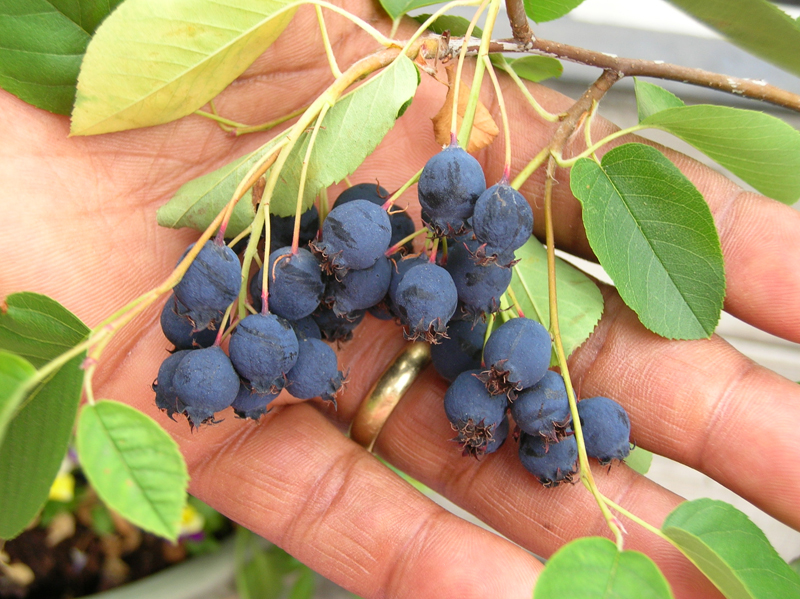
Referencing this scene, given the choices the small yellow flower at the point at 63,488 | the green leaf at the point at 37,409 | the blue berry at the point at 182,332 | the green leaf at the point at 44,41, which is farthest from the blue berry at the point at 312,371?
the small yellow flower at the point at 63,488

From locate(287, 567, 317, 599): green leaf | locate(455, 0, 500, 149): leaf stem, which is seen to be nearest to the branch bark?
locate(455, 0, 500, 149): leaf stem

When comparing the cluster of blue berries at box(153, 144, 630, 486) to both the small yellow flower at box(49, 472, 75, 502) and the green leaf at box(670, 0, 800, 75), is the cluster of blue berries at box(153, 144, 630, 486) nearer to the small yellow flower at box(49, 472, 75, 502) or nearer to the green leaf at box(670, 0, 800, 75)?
the green leaf at box(670, 0, 800, 75)

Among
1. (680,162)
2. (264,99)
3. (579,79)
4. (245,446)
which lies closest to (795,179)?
(680,162)

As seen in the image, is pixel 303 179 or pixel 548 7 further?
pixel 548 7

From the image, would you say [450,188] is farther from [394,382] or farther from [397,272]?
[394,382]

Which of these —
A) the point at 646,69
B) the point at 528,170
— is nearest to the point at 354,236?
the point at 528,170

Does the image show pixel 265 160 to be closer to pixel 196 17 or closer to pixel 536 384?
pixel 196 17

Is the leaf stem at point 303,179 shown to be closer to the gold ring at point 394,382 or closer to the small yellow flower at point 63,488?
the gold ring at point 394,382
